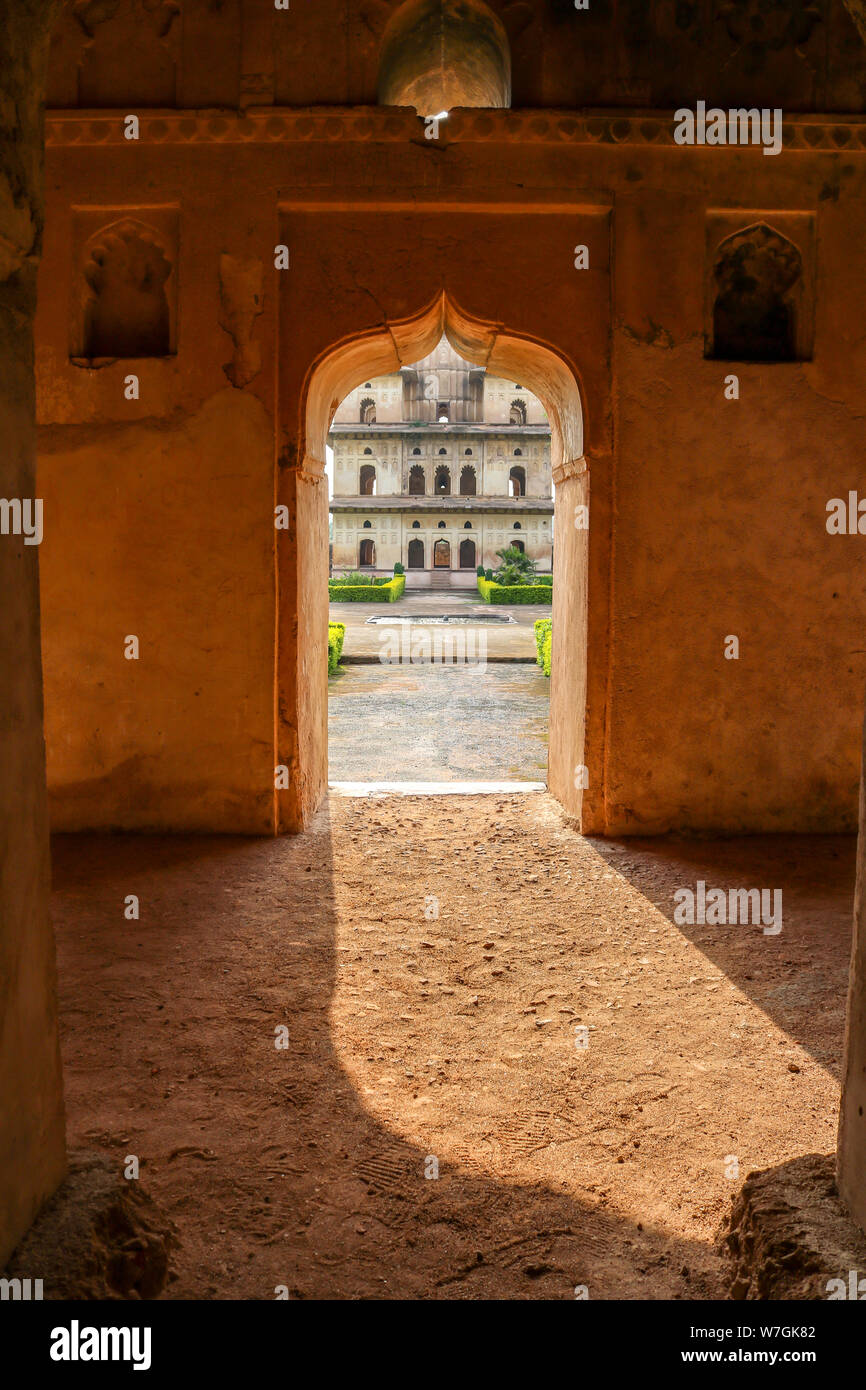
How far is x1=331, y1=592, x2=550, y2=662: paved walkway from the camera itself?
1798cm

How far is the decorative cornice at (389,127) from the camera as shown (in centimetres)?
546

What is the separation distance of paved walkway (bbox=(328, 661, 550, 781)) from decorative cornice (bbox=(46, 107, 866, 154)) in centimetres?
448

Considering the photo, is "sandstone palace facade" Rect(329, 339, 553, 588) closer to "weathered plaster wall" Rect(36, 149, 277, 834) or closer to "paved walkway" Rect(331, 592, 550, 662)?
"paved walkway" Rect(331, 592, 550, 662)

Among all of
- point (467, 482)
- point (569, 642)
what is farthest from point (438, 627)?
point (467, 482)

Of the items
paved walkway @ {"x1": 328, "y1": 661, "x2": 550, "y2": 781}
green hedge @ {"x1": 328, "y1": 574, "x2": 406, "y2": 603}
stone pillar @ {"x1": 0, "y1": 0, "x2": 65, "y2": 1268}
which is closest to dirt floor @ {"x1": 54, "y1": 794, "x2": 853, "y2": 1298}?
stone pillar @ {"x1": 0, "y1": 0, "x2": 65, "y2": 1268}

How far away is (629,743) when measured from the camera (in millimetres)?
5832

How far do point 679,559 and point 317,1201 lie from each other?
423 centimetres

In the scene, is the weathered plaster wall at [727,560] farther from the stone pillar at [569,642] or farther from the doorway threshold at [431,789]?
the doorway threshold at [431,789]

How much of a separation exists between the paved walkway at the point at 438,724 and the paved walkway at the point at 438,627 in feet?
7.61

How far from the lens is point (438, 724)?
10438mm

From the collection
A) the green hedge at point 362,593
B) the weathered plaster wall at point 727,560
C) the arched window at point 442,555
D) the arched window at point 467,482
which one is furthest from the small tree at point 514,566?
the weathered plaster wall at point 727,560

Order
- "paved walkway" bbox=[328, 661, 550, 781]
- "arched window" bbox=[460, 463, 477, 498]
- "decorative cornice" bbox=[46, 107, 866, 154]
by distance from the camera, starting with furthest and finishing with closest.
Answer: "arched window" bbox=[460, 463, 477, 498]
"paved walkway" bbox=[328, 661, 550, 781]
"decorative cornice" bbox=[46, 107, 866, 154]
